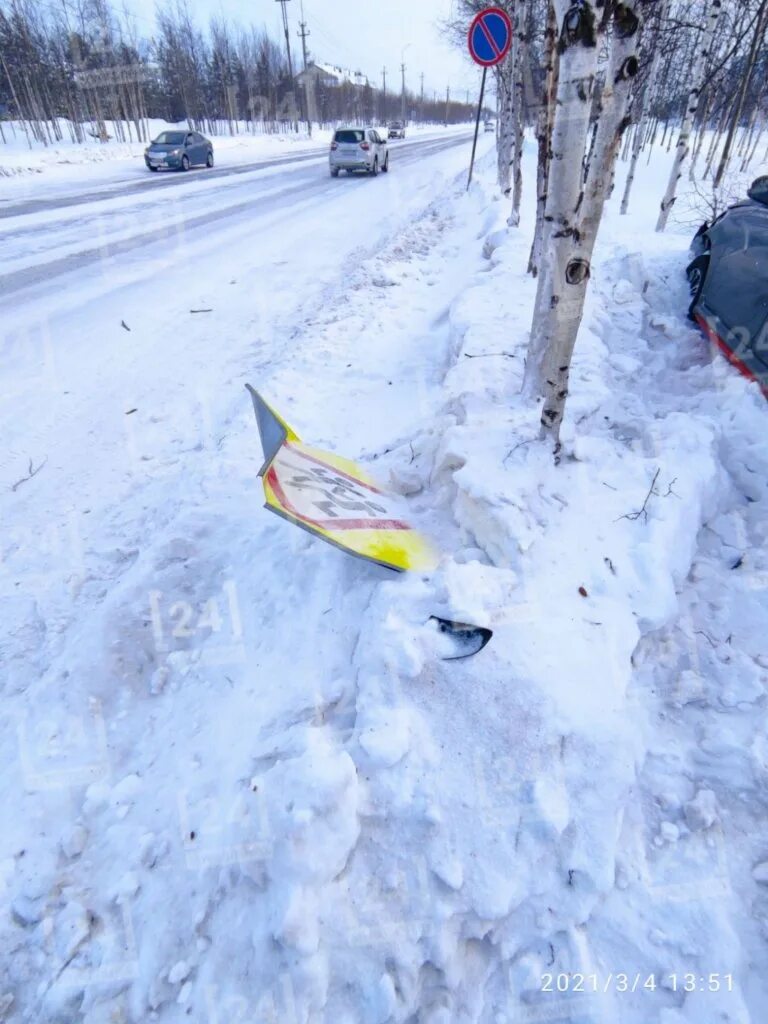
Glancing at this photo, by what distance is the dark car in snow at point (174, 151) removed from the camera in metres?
20.2

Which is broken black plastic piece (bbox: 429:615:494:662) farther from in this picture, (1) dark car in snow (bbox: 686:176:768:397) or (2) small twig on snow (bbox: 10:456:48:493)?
(2) small twig on snow (bbox: 10:456:48:493)

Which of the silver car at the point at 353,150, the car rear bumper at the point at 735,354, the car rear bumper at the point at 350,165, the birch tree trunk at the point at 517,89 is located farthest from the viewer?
the car rear bumper at the point at 350,165

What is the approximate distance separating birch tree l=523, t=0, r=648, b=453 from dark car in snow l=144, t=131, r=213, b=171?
22120 millimetres

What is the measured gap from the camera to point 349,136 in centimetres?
1870

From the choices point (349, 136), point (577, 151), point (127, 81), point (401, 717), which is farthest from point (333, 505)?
point (127, 81)

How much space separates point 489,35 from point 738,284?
5050 millimetres

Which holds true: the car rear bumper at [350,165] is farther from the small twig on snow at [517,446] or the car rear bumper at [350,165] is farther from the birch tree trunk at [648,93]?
the small twig on snow at [517,446]

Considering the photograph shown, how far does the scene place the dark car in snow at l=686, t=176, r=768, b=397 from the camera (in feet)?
12.9

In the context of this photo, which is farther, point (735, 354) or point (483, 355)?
point (483, 355)

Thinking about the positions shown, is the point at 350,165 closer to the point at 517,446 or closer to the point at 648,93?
the point at 648,93

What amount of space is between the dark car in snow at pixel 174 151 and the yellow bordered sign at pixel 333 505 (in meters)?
22.2

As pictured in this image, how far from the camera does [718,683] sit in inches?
96.0

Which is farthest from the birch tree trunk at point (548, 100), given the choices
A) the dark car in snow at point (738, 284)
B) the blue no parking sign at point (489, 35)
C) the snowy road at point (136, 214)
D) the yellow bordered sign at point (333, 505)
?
the snowy road at point (136, 214)

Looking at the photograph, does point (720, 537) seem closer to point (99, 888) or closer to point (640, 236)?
point (99, 888)
